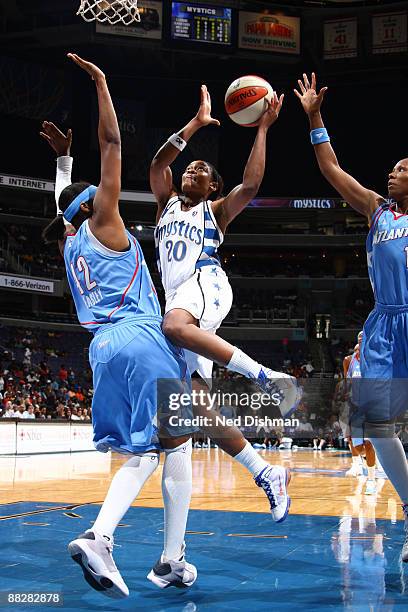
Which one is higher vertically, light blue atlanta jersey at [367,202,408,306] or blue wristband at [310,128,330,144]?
blue wristband at [310,128,330,144]

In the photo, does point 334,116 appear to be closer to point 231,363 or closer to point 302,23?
point 302,23

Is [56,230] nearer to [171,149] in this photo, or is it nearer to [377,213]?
[171,149]

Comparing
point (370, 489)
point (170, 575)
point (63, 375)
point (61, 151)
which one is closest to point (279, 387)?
point (170, 575)

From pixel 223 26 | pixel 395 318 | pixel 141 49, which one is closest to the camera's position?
pixel 395 318

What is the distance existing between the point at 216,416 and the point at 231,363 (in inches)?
20.2

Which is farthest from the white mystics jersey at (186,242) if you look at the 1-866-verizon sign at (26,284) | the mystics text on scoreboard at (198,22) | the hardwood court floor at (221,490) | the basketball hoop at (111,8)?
the 1-866-verizon sign at (26,284)

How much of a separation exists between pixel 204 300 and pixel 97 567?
1774 mm

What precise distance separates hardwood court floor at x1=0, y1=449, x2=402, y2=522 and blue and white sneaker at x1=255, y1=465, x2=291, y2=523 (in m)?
3.12

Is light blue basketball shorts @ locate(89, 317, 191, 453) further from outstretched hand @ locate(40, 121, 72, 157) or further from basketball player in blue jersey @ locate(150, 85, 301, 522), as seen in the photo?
outstretched hand @ locate(40, 121, 72, 157)

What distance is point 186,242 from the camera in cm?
477

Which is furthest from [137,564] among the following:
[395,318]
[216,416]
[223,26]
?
[223,26]

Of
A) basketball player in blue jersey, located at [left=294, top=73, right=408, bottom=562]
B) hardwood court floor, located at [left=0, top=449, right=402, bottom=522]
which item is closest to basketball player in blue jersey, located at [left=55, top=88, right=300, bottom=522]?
basketball player in blue jersey, located at [left=294, top=73, right=408, bottom=562]

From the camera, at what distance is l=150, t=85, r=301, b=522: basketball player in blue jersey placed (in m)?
4.14

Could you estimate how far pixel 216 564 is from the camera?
4633 millimetres
